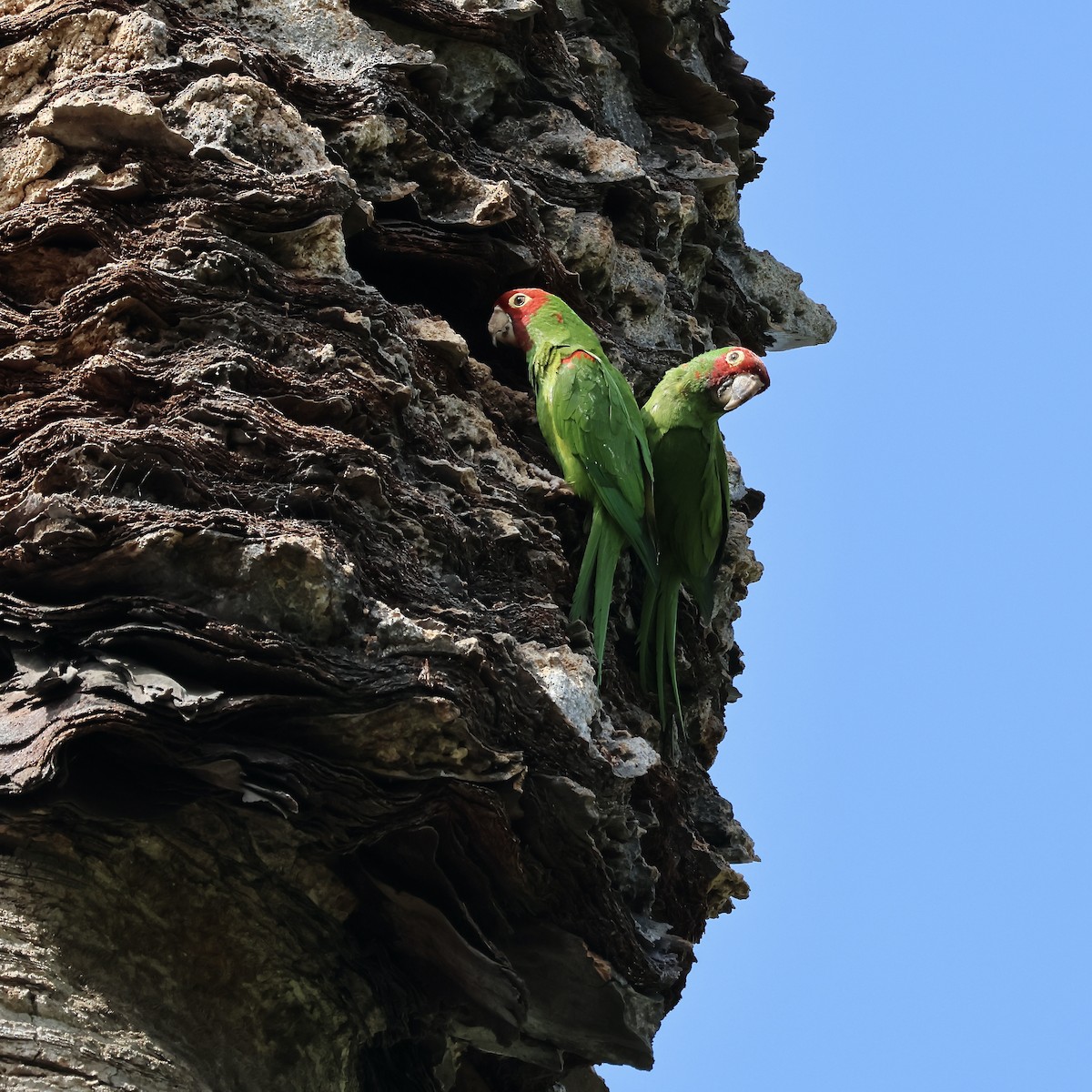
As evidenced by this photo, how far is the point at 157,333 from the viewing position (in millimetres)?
4449

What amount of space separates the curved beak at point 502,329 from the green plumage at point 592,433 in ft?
0.26

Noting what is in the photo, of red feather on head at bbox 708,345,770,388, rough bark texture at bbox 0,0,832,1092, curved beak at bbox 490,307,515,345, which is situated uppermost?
red feather on head at bbox 708,345,770,388

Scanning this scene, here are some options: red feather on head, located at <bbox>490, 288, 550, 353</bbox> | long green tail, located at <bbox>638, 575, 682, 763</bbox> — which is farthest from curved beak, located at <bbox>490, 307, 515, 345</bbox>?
long green tail, located at <bbox>638, 575, 682, 763</bbox>

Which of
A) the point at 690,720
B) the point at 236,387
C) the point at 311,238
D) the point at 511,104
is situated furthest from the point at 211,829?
the point at 511,104

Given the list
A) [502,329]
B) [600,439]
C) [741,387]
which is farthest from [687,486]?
[502,329]

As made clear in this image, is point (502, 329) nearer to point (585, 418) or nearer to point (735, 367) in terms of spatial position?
point (585, 418)

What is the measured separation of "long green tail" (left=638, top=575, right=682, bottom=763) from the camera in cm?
564

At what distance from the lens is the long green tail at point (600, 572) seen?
5.26m

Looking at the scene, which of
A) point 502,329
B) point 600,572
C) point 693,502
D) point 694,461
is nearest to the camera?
point 600,572

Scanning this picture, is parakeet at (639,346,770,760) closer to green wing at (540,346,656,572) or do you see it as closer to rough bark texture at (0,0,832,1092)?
green wing at (540,346,656,572)

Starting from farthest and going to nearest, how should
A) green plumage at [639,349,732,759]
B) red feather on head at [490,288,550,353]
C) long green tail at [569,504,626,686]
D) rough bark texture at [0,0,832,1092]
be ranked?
green plumage at [639,349,732,759]
red feather on head at [490,288,550,353]
long green tail at [569,504,626,686]
rough bark texture at [0,0,832,1092]

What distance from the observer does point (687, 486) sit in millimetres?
6508

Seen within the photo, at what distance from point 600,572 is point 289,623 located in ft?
6.03

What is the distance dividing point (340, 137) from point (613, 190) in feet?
5.01
